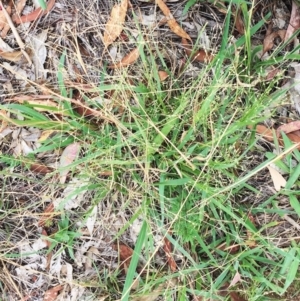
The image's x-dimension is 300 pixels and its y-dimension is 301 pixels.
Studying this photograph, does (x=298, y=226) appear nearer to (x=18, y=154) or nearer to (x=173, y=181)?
(x=173, y=181)

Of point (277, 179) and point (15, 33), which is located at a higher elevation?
point (15, 33)

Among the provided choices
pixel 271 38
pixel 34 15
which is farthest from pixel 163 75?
pixel 34 15

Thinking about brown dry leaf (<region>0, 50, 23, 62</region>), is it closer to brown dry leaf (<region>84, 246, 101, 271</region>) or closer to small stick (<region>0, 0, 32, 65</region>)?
small stick (<region>0, 0, 32, 65</region>)

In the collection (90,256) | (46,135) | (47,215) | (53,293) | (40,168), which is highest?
(46,135)

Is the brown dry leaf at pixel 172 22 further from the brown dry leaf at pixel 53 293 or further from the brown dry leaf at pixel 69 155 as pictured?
the brown dry leaf at pixel 53 293

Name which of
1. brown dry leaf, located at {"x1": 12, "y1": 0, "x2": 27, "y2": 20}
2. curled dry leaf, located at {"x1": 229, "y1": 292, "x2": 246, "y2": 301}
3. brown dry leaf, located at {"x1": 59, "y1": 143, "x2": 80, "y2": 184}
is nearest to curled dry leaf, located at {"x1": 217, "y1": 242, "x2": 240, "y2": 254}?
curled dry leaf, located at {"x1": 229, "y1": 292, "x2": 246, "y2": 301}

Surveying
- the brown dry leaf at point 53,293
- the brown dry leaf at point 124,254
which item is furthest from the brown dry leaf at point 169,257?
the brown dry leaf at point 53,293

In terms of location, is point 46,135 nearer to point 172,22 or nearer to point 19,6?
point 19,6
